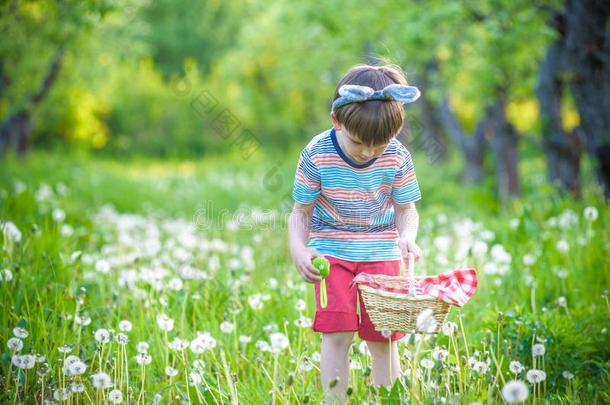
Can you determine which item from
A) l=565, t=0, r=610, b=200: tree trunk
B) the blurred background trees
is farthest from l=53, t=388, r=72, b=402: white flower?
l=565, t=0, r=610, b=200: tree trunk

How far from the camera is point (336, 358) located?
113 inches

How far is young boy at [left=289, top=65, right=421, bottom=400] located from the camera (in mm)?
2801

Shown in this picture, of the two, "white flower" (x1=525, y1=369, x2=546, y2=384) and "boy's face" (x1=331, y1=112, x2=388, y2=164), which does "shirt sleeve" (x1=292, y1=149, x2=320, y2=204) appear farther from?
"white flower" (x1=525, y1=369, x2=546, y2=384)

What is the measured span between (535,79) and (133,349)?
27.7 ft

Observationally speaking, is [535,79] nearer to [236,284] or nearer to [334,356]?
[236,284]

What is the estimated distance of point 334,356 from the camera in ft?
9.36

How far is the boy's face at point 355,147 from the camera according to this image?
272 centimetres

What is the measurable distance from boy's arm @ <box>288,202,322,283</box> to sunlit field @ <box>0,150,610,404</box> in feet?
0.93

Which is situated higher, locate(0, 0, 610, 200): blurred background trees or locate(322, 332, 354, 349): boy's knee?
locate(0, 0, 610, 200): blurred background trees

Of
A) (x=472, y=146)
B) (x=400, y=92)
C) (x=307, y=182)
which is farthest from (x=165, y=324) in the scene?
(x=472, y=146)

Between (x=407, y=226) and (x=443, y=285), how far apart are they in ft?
1.25

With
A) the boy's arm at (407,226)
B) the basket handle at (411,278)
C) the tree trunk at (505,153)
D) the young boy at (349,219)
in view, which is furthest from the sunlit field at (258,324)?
the tree trunk at (505,153)

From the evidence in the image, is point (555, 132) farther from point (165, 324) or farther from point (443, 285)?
point (165, 324)

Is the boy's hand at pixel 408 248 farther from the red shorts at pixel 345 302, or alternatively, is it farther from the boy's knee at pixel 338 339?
the boy's knee at pixel 338 339
